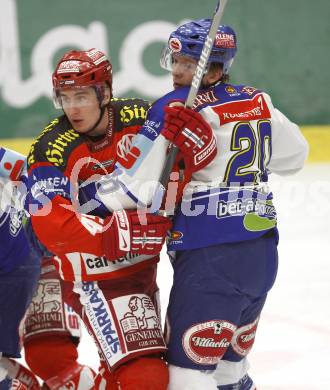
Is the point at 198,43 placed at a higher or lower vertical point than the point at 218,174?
higher

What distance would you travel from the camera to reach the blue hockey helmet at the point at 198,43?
9.32 feet

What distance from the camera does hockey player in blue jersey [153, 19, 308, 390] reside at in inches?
111

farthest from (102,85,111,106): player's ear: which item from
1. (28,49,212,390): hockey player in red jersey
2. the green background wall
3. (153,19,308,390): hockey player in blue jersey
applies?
the green background wall

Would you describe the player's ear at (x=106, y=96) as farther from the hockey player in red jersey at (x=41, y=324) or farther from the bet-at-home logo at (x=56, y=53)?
the bet-at-home logo at (x=56, y=53)

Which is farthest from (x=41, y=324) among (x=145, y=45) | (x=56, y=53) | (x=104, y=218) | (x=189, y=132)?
(x=145, y=45)

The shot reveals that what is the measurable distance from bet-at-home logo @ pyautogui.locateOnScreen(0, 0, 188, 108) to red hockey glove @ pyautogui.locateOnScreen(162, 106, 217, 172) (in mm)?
4451

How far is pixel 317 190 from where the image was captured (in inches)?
250

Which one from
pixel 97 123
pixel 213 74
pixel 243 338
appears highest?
pixel 213 74

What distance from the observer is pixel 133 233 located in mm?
2768

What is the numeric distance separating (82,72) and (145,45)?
14.5ft

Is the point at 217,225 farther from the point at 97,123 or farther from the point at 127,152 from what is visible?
the point at 97,123

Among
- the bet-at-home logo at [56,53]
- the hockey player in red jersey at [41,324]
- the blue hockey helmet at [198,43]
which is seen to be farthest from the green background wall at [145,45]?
the blue hockey helmet at [198,43]

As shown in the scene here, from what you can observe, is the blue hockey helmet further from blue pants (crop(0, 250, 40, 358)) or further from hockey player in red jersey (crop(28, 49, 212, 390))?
blue pants (crop(0, 250, 40, 358))

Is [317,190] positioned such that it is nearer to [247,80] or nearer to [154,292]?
[247,80]
